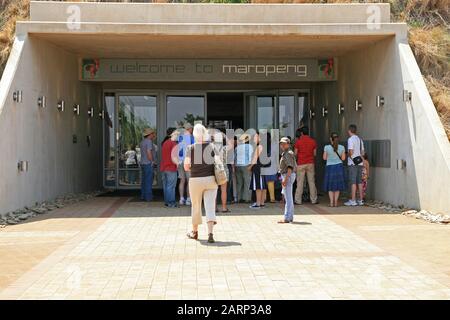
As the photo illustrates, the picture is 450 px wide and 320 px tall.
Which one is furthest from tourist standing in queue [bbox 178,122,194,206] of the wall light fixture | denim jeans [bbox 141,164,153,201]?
the wall light fixture

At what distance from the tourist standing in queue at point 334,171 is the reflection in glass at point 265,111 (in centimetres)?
637

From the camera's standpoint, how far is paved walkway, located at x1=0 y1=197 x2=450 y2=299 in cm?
670

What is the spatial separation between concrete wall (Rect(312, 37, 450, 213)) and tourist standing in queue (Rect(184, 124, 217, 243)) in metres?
4.72

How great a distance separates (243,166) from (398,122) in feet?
11.7

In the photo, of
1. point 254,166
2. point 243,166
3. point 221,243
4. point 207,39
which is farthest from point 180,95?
point 221,243

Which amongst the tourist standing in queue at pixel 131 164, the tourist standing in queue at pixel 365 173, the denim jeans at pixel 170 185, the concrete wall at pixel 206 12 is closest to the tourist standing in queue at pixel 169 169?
the denim jeans at pixel 170 185

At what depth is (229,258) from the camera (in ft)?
27.7

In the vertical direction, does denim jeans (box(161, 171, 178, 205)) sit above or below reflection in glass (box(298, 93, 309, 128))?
below

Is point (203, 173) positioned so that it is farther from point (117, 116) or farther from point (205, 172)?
point (117, 116)

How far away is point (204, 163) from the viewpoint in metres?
9.60

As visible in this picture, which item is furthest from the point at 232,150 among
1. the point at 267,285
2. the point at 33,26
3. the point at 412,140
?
the point at 267,285

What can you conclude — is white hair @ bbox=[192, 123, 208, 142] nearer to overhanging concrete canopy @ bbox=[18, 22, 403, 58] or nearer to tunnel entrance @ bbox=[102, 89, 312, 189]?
overhanging concrete canopy @ bbox=[18, 22, 403, 58]

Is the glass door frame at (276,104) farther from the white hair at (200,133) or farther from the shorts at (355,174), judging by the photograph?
the white hair at (200,133)

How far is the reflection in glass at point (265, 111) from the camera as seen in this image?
69.6 ft
